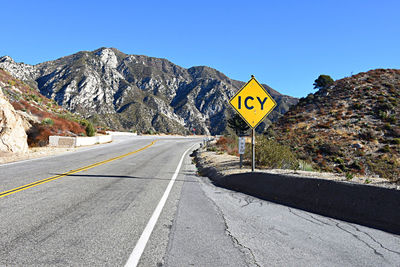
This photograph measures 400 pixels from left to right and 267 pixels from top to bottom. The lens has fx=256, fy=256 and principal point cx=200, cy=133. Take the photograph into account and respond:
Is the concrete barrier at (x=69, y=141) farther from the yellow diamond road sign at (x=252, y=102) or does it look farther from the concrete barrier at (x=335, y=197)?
the concrete barrier at (x=335, y=197)

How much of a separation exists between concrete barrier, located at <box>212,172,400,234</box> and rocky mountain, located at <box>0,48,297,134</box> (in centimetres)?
10768

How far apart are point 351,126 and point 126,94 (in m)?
123

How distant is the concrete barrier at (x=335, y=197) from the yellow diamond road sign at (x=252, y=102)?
2288 millimetres

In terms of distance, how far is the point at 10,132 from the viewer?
1573cm

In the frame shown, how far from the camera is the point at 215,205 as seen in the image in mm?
5863

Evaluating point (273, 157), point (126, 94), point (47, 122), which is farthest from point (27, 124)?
point (126, 94)

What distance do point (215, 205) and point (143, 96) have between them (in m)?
146

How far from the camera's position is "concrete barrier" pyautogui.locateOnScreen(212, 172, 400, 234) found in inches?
174

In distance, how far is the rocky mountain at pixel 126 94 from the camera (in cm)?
11888

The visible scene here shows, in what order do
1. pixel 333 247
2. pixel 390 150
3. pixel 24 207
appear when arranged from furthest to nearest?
pixel 390 150 < pixel 24 207 < pixel 333 247

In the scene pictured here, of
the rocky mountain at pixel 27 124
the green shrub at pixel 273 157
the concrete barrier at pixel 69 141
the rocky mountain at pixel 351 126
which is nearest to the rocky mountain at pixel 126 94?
the rocky mountain at pixel 27 124

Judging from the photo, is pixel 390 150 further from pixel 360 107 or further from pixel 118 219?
pixel 118 219

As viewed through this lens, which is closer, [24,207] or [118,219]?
[118,219]

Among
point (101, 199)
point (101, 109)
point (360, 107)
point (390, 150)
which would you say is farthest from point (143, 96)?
point (101, 199)
